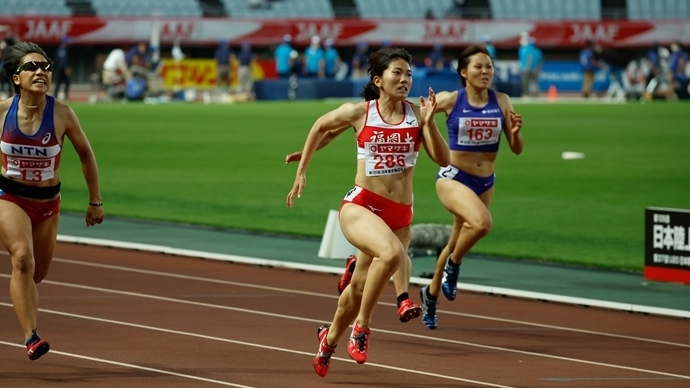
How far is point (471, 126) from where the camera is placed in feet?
34.4

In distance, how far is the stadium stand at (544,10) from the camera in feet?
195

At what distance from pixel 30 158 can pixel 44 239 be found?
0.51 metres

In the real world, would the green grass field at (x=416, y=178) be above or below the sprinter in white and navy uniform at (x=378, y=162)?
below

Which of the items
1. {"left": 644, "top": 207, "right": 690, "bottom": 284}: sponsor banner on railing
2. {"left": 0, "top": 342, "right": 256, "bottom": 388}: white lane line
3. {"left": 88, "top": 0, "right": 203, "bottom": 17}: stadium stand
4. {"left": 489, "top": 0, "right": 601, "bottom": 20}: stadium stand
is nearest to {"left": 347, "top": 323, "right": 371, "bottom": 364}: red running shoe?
{"left": 0, "top": 342, "right": 256, "bottom": 388}: white lane line

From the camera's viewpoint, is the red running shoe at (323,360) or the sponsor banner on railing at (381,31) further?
the sponsor banner on railing at (381,31)

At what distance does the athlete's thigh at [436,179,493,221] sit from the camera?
10.1 metres

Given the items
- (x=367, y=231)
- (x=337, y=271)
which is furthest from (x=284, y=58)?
(x=367, y=231)

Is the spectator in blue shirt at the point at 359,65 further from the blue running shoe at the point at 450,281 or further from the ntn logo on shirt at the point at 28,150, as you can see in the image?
the ntn logo on shirt at the point at 28,150

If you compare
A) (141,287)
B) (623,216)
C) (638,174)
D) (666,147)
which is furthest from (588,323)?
(666,147)

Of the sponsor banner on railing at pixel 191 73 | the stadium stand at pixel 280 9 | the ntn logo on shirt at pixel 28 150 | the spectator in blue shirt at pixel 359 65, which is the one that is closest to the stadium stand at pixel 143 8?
the stadium stand at pixel 280 9

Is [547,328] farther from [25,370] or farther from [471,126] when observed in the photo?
[25,370]

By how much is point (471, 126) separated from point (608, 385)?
116 inches

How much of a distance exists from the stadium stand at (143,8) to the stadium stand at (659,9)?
61.0ft

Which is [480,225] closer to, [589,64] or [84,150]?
[84,150]
